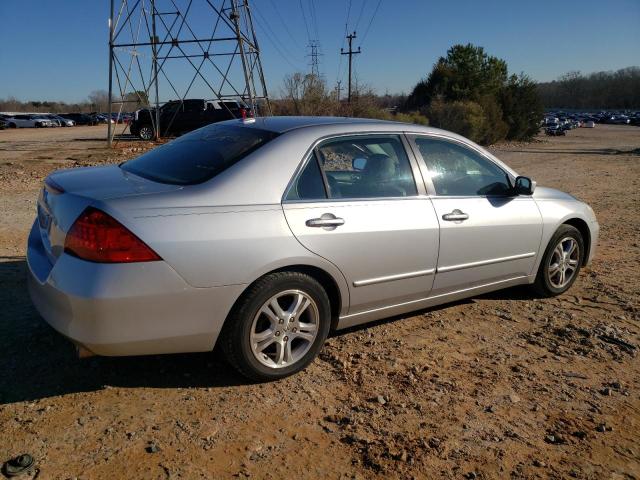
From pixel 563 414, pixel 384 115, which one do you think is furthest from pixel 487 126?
pixel 563 414

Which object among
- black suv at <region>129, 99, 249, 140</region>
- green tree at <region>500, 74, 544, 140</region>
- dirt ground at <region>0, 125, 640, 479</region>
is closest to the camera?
dirt ground at <region>0, 125, 640, 479</region>

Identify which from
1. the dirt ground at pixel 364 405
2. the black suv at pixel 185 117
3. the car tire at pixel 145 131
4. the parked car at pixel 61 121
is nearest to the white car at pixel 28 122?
the parked car at pixel 61 121

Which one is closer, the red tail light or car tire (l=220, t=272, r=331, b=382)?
the red tail light

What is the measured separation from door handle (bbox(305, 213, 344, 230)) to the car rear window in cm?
58

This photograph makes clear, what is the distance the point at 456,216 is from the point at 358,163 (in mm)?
815

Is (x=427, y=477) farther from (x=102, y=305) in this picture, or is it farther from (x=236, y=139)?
(x=236, y=139)

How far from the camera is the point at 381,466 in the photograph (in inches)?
101

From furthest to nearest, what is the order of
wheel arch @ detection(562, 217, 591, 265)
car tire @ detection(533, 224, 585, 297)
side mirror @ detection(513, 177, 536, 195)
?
wheel arch @ detection(562, 217, 591, 265)
car tire @ detection(533, 224, 585, 297)
side mirror @ detection(513, 177, 536, 195)

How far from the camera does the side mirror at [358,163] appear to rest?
3894 millimetres

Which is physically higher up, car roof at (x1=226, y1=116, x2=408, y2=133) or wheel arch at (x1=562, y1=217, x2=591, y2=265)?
car roof at (x1=226, y1=116, x2=408, y2=133)

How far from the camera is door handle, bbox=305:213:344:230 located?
129 inches

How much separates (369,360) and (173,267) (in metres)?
1.53

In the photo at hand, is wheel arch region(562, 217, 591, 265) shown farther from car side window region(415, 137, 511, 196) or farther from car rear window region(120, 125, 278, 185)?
car rear window region(120, 125, 278, 185)

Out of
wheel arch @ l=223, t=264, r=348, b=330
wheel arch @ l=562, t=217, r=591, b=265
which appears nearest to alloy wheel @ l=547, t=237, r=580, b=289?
wheel arch @ l=562, t=217, r=591, b=265
